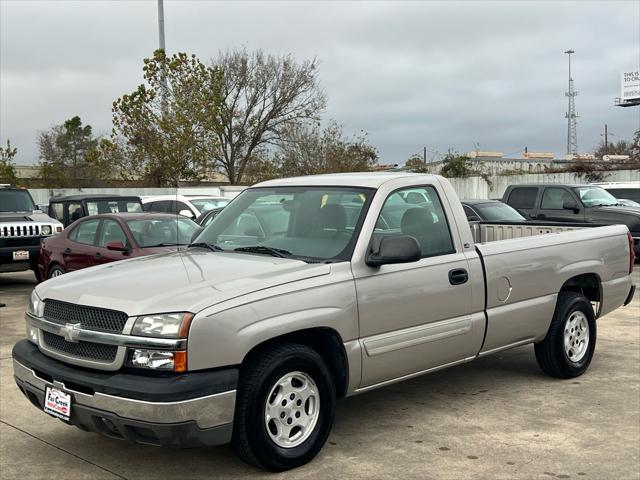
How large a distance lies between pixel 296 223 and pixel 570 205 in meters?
11.7

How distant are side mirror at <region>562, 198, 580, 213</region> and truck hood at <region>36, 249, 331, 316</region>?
1182 cm

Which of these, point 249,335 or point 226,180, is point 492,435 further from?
point 226,180

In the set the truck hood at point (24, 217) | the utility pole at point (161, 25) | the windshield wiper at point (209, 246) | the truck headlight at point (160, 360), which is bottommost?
the truck headlight at point (160, 360)

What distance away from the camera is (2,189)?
48.3 ft

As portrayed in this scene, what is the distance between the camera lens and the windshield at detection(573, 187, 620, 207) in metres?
15.8

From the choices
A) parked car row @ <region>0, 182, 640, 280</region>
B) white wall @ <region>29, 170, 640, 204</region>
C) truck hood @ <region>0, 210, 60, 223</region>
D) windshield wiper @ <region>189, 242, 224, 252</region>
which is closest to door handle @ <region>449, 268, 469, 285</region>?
parked car row @ <region>0, 182, 640, 280</region>

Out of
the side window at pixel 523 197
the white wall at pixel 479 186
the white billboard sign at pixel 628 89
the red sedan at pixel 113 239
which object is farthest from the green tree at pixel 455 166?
the white billboard sign at pixel 628 89

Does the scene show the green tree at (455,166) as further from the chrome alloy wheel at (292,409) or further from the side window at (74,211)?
the chrome alloy wheel at (292,409)

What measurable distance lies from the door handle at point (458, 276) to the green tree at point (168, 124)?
29.6 m

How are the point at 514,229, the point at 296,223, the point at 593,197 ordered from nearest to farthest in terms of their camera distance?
the point at 296,223 → the point at 514,229 → the point at 593,197

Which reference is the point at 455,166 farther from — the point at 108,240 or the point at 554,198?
the point at 108,240

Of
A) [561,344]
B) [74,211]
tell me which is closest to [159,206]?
[74,211]

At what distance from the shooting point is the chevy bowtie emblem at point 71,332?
438 cm

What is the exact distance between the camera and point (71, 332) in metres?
4.40
